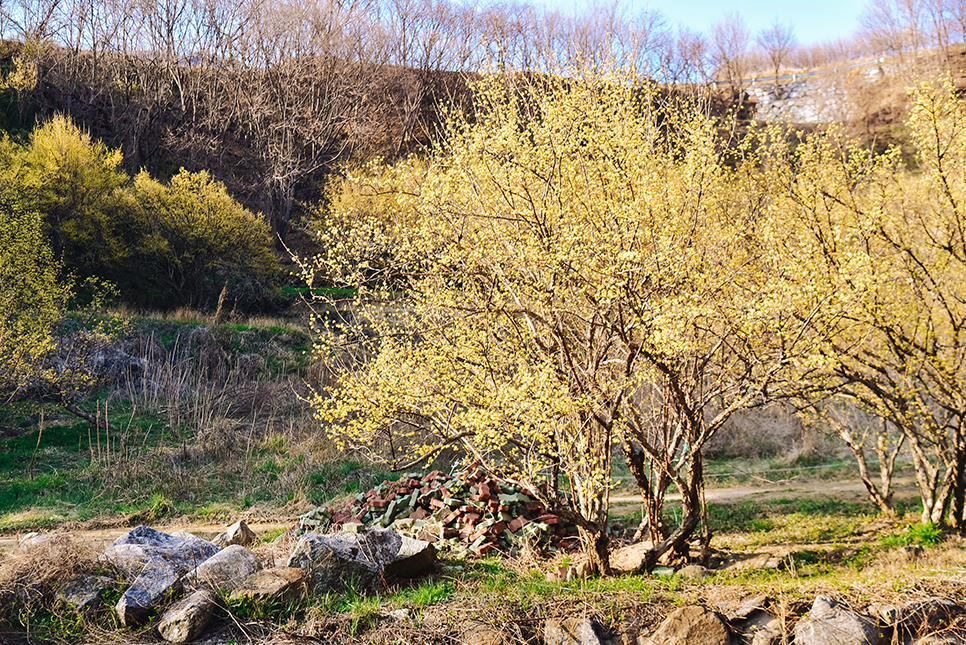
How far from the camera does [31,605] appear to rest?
480 cm

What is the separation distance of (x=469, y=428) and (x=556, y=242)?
177 centimetres

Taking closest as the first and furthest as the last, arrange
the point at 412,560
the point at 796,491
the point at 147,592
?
the point at 147,592, the point at 412,560, the point at 796,491

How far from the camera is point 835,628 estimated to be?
4.37 m

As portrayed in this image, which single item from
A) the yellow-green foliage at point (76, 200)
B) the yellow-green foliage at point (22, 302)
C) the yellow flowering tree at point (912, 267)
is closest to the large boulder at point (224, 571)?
the yellow flowering tree at point (912, 267)

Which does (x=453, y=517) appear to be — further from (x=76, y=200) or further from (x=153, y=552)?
(x=76, y=200)

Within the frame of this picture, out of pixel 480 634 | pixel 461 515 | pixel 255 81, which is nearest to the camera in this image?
pixel 480 634

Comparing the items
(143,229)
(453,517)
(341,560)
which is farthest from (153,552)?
(143,229)

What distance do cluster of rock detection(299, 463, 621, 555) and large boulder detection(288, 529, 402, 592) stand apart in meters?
1.50

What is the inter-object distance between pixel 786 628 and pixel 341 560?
3.45 metres

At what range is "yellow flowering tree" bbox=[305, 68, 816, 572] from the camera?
205 inches

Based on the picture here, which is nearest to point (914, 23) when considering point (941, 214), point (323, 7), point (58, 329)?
point (323, 7)

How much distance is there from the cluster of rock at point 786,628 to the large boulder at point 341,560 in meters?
1.17

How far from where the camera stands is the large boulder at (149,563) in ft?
15.5

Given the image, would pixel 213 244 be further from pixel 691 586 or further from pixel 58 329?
pixel 691 586
